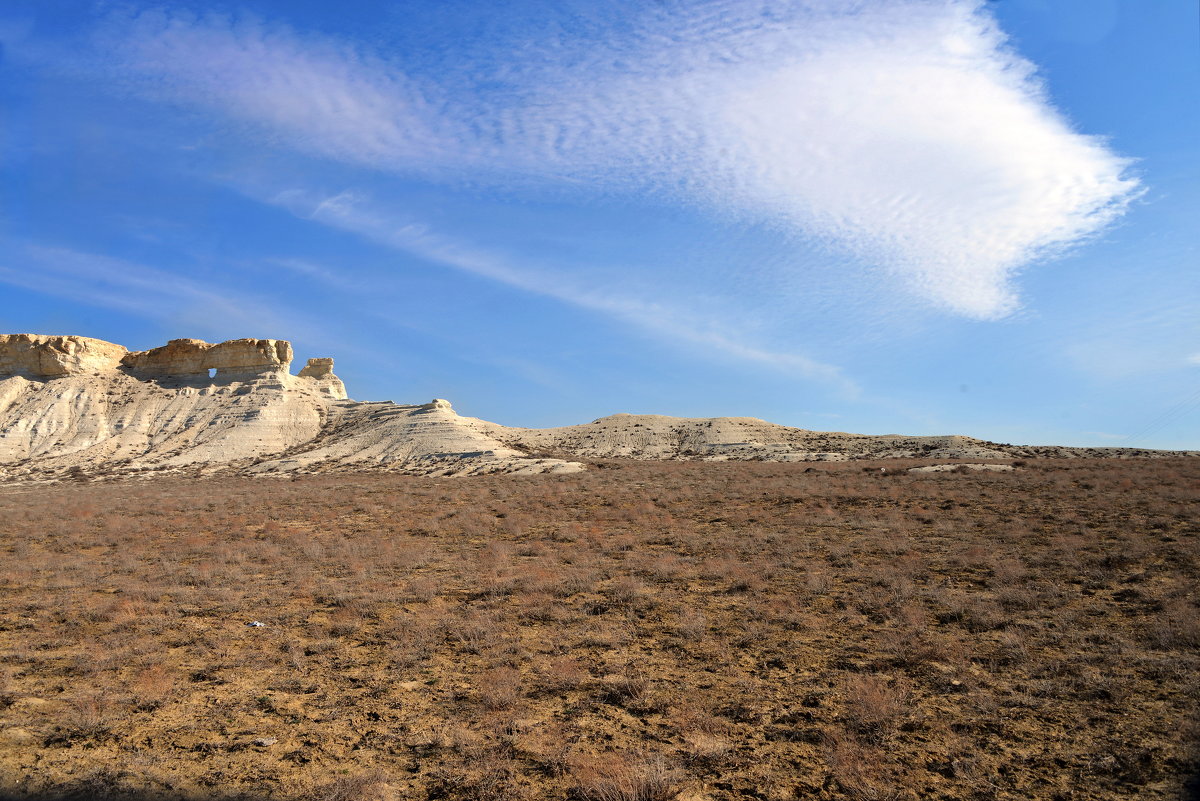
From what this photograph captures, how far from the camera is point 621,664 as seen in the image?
22.6ft

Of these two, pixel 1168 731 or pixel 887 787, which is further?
pixel 1168 731

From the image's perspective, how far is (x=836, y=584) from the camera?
9789mm

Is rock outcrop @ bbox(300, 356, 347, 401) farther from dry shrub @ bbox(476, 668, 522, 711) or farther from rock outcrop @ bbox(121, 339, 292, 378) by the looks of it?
dry shrub @ bbox(476, 668, 522, 711)

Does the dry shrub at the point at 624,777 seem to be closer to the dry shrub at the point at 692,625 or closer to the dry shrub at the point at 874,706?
the dry shrub at the point at 874,706

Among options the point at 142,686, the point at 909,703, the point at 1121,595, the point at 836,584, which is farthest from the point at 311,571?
the point at 1121,595

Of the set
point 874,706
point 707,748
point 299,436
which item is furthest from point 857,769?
point 299,436

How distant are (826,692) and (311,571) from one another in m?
9.14

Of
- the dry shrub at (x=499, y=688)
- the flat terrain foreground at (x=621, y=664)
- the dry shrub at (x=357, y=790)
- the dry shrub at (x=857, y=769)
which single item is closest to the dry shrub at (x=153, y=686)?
the flat terrain foreground at (x=621, y=664)

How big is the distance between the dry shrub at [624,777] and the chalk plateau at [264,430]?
33680 millimetres

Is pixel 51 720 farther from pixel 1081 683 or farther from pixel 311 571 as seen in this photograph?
pixel 1081 683

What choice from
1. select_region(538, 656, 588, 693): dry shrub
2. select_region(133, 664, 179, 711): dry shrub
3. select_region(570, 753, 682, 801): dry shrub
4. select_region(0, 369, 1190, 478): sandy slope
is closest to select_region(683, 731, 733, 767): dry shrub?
select_region(570, 753, 682, 801): dry shrub

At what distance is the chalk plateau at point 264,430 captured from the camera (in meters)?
45.7

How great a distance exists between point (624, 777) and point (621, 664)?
93.8 inches

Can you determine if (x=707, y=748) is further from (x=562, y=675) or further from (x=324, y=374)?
(x=324, y=374)
